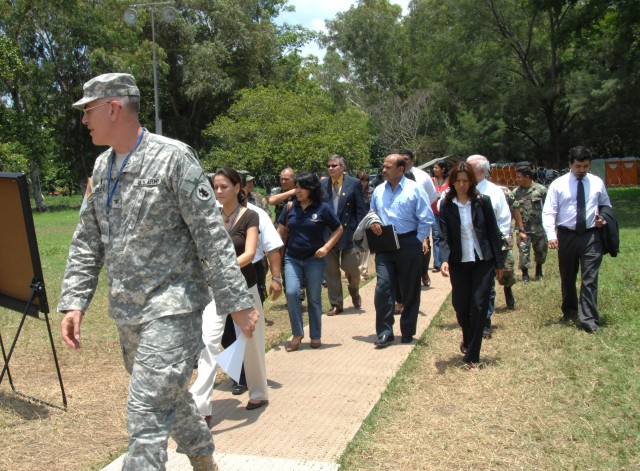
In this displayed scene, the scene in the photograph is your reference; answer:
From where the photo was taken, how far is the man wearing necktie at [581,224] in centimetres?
724

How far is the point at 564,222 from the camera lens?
7.46 metres

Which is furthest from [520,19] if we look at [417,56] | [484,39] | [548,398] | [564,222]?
[548,398]

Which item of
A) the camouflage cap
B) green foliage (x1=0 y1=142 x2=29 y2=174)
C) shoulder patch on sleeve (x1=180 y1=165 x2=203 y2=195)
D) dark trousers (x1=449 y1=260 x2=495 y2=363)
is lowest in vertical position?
dark trousers (x1=449 y1=260 x2=495 y2=363)

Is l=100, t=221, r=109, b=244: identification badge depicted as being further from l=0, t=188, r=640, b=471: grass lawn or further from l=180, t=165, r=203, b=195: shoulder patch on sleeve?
l=0, t=188, r=640, b=471: grass lawn

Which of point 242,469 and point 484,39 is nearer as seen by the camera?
point 242,469

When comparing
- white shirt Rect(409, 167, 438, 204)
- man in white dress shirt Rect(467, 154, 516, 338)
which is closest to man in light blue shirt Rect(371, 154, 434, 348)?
man in white dress shirt Rect(467, 154, 516, 338)

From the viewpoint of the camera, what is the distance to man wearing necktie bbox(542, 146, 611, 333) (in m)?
7.24

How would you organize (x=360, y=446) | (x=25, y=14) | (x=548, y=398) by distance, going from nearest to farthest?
(x=360, y=446) → (x=548, y=398) → (x=25, y=14)

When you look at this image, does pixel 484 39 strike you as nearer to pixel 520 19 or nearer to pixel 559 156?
pixel 520 19

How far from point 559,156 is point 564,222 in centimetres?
3867

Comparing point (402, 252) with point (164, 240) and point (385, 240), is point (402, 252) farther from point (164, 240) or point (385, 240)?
point (164, 240)

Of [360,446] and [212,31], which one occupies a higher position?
[212,31]

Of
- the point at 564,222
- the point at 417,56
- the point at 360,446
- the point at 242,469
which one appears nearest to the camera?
the point at 242,469

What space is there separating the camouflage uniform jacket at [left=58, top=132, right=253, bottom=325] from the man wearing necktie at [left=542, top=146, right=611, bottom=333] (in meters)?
4.99
